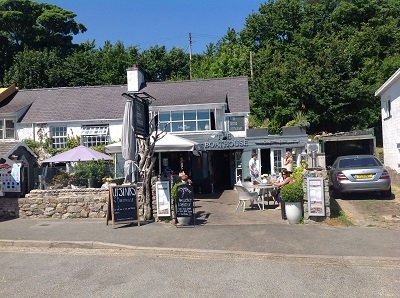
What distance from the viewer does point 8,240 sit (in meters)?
10.9

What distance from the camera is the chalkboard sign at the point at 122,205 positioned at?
12.7m

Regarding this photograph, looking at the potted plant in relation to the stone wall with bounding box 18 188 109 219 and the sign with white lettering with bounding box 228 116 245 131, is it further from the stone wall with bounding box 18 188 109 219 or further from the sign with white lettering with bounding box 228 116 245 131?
the sign with white lettering with bounding box 228 116 245 131

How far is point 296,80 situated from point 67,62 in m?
23.5

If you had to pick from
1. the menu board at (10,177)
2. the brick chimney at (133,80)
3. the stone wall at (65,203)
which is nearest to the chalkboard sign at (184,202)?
the stone wall at (65,203)

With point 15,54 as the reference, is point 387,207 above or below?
below

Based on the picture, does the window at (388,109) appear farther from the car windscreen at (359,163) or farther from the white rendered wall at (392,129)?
the car windscreen at (359,163)

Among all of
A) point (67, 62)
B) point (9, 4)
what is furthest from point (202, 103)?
point (9, 4)

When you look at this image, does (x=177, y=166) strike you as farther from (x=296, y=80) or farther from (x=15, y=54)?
(x=15, y=54)

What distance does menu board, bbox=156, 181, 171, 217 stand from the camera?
43.7ft

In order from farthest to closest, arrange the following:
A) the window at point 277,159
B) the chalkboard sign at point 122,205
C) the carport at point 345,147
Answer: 1. the carport at point 345,147
2. the window at point 277,159
3. the chalkboard sign at point 122,205

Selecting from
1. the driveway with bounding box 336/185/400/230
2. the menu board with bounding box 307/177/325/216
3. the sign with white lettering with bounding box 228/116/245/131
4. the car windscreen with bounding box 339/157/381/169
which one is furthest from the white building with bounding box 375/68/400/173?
the menu board with bounding box 307/177/325/216

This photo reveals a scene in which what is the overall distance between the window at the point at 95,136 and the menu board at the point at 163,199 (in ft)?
47.6

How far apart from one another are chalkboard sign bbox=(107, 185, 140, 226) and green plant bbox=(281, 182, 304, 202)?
4085mm

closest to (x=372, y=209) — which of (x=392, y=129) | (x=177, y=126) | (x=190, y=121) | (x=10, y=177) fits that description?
(x=392, y=129)
